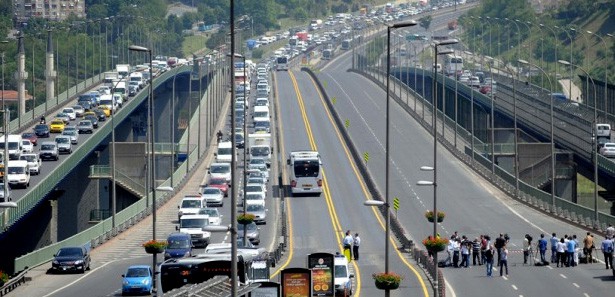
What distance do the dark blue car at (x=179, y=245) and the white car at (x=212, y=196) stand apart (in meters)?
24.1

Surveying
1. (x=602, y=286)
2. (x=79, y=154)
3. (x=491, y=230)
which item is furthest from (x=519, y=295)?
(x=79, y=154)

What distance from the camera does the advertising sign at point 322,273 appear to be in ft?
191

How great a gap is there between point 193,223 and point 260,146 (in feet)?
127

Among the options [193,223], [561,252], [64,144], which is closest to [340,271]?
[561,252]

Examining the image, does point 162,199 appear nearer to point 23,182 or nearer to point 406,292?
point 23,182

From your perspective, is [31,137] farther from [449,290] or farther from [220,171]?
[449,290]

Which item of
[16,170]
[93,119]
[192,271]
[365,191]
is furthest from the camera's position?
[93,119]

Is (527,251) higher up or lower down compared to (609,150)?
higher up

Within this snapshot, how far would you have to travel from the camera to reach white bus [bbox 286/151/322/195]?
348ft

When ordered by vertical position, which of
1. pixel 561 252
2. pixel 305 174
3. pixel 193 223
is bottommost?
pixel 305 174

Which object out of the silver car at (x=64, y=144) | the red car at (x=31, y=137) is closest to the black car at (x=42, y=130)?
the red car at (x=31, y=137)

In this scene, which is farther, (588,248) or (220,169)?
(220,169)

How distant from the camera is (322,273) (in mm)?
58688

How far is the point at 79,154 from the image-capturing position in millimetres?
120125
